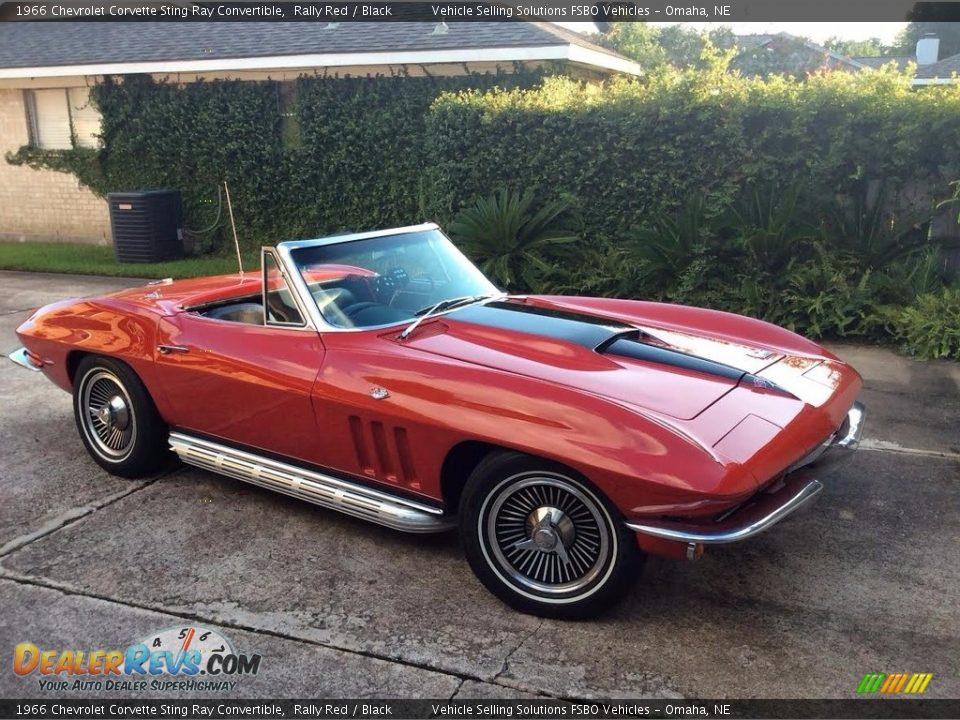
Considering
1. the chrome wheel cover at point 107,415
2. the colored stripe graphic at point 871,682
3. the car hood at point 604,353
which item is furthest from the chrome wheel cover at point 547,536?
the chrome wheel cover at point 107,415

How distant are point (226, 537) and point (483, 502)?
1.41 metres

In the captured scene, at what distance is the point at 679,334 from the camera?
3.98 m

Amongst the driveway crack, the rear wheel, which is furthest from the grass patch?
the driveway crack

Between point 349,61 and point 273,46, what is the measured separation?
1921mm

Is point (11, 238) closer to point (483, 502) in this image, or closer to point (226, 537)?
point (226, 537)

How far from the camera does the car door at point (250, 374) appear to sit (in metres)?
3.67

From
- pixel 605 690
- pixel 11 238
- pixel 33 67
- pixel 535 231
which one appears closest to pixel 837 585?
pixel 605 690

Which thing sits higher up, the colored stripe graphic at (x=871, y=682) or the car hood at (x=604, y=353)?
the car hood at (x=604, y=353)

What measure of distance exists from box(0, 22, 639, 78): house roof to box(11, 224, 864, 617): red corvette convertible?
26.8 ft

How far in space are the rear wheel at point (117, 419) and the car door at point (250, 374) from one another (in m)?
0.20

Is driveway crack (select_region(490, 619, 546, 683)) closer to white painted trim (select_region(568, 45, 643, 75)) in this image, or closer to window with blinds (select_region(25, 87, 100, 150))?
white painted trim (select_region(568, 45, 643, 75))

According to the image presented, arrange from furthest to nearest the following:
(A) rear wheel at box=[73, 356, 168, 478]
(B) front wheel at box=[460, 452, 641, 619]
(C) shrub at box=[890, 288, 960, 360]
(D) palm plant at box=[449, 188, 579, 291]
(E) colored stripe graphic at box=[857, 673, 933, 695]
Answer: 1. (D) palm plant at box=[449, 188, 579, 291]
2. (C) shrub at box=[890, 288, 960, 360]
3. (A) rear wheel at box=[73, 356, 168, 478]
4. (B) front wheel at box=[460, 452, 641, 619]
5. (E) colored stripe graphic at box=[857, 673, 933, 695]

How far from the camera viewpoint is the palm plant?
8.61 meters

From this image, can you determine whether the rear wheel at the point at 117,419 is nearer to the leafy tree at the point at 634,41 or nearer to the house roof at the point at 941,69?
the leafy tree at the point at 634,41
